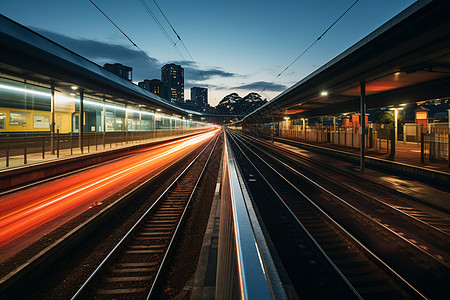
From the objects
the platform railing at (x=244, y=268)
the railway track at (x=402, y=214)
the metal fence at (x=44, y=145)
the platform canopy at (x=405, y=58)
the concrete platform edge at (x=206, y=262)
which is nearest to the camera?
the platform railing at (x=244, y=268)

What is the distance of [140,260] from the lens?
4660 millimetres

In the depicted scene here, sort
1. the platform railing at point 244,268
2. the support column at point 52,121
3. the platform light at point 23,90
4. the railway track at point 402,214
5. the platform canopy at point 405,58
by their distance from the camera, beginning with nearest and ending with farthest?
the platform railing at point 244,268, the railway track at point 402,214, the platform canopy at point 405,58, the platform light at point 23,90, the support column at point 52,121

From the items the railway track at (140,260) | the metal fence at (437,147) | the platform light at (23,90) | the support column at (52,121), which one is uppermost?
the platform light at (23,90)

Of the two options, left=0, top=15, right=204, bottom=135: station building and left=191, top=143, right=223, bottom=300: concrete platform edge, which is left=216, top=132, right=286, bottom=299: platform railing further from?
left=0, top=15, right=204, bottom=135: station building

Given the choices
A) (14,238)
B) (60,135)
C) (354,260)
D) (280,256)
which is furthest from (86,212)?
(60,135)

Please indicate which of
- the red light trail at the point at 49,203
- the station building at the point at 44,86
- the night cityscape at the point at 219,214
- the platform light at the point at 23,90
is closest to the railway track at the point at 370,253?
the night cityscape at the point at 219,214

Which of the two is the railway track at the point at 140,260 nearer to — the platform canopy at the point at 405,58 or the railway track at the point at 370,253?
the railway track at the point at 370,253

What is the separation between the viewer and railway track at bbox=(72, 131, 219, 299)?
12.3 ft

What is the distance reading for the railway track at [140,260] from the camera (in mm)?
3760

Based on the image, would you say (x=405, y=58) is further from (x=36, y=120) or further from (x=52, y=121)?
(x=36, y=120)

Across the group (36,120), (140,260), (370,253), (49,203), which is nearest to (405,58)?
(370,253)

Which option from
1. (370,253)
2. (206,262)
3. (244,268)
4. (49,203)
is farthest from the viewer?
(49,203)

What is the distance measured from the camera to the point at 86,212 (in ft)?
22.8

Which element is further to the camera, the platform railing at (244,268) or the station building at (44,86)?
the station building at (44,86)
